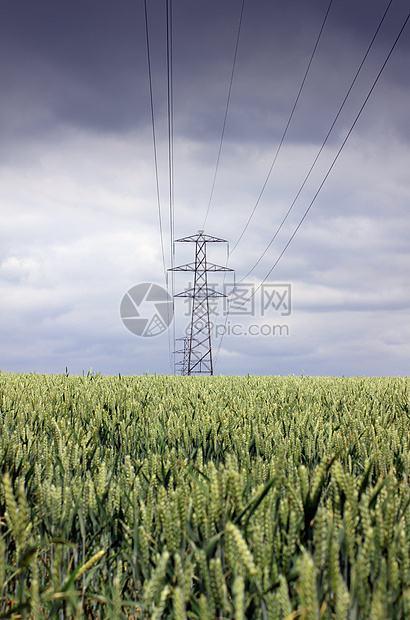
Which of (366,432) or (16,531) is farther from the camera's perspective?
(366,432)

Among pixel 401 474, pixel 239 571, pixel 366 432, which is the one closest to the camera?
pixel 239 571

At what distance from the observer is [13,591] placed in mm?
1586

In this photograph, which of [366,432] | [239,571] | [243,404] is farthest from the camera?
[243,404]

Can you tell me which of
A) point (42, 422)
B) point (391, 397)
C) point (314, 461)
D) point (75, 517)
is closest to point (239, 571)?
point (75, 517)

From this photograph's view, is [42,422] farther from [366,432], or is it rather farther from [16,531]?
[16,531]

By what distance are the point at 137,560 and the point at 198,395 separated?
3634 millimetres

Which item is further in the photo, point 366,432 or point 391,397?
point 391,397

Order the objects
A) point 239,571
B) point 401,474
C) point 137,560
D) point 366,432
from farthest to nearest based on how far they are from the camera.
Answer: point 366,432 < point 401,474 < point 137,560 < point 239,571

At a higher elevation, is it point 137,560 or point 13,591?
point 137,560

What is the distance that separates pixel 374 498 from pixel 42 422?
255 centimetres

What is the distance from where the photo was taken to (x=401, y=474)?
233 cm

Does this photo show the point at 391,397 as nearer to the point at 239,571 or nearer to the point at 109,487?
the point at 109,487

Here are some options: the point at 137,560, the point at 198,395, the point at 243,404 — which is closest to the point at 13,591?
the point at 137,560

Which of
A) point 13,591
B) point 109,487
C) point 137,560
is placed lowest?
point 13,591
